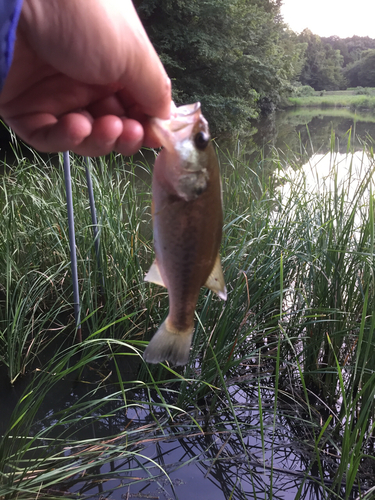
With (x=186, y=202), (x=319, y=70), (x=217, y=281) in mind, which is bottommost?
(x=217, y=281)

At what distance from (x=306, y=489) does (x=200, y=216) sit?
1701 mm

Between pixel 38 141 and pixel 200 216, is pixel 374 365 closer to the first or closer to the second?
pixel 200 216

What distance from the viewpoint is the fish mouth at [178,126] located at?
92 centimetres

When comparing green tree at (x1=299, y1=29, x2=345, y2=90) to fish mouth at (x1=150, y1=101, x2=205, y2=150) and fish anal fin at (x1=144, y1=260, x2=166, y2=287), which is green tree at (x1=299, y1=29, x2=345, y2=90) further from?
fish anal fin at (x1=144, y1=260, x2=166, y2=287)

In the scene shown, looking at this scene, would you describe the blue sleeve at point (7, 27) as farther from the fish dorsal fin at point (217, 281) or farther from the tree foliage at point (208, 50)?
the tree foliage at point (208, 50)

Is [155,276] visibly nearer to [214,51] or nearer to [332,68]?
[214,51]

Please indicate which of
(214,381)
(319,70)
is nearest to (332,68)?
(319,70)

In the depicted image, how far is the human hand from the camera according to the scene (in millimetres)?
954

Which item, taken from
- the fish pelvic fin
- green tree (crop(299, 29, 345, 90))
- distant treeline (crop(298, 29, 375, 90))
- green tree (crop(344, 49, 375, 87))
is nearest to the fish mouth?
the fish pelvic fin

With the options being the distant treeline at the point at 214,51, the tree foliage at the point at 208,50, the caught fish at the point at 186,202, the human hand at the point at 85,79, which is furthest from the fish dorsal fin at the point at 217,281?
the tree foliage at the point at 208,50

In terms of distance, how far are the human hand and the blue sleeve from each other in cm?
10

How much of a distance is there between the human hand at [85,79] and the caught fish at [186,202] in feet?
0.46

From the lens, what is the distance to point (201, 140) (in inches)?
36.2

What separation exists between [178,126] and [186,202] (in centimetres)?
20
